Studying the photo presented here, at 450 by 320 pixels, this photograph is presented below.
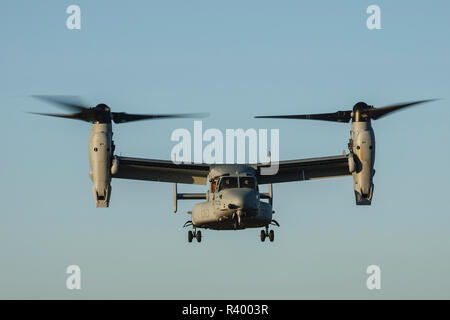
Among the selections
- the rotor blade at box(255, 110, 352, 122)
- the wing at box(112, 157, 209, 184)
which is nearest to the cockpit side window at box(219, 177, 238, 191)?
the wing at box(112, 157, 209, 184)

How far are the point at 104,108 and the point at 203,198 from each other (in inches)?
192

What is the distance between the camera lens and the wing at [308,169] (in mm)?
38781

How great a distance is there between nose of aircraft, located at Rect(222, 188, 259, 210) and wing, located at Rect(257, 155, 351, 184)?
177 inches

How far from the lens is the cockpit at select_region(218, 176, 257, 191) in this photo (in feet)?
116

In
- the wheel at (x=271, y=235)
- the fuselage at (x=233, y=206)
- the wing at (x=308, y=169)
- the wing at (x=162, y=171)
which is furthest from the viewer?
the wing at (x=308, y=169)

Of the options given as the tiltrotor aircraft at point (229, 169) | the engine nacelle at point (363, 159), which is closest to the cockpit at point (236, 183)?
the tiltrotor aircraft at point (229, 169)

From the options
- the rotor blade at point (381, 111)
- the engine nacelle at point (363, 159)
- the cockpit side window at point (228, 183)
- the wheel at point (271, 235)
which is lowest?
the wheel at point (271, 235)

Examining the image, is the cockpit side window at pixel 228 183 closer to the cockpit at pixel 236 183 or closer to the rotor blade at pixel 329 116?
the cockpit at pixel 236 183

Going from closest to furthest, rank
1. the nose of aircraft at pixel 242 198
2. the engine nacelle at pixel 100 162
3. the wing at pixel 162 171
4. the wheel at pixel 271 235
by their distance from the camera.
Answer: the nose of aircraft at pixel 242 198 → the engine nacelle at pixel 100 162 → the wheel at pixel 271 235 → the wing at pixel 162 171

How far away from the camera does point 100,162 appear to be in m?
35.6

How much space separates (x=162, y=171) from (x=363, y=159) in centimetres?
801

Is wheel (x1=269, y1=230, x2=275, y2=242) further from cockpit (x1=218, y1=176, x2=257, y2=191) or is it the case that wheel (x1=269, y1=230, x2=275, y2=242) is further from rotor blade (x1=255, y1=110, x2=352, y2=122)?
rotor blade (x1=255, y1=110, x2=352, y2=122)

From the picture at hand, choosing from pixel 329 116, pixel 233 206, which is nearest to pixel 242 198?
pixel 233 206

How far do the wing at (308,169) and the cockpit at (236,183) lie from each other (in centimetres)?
320
